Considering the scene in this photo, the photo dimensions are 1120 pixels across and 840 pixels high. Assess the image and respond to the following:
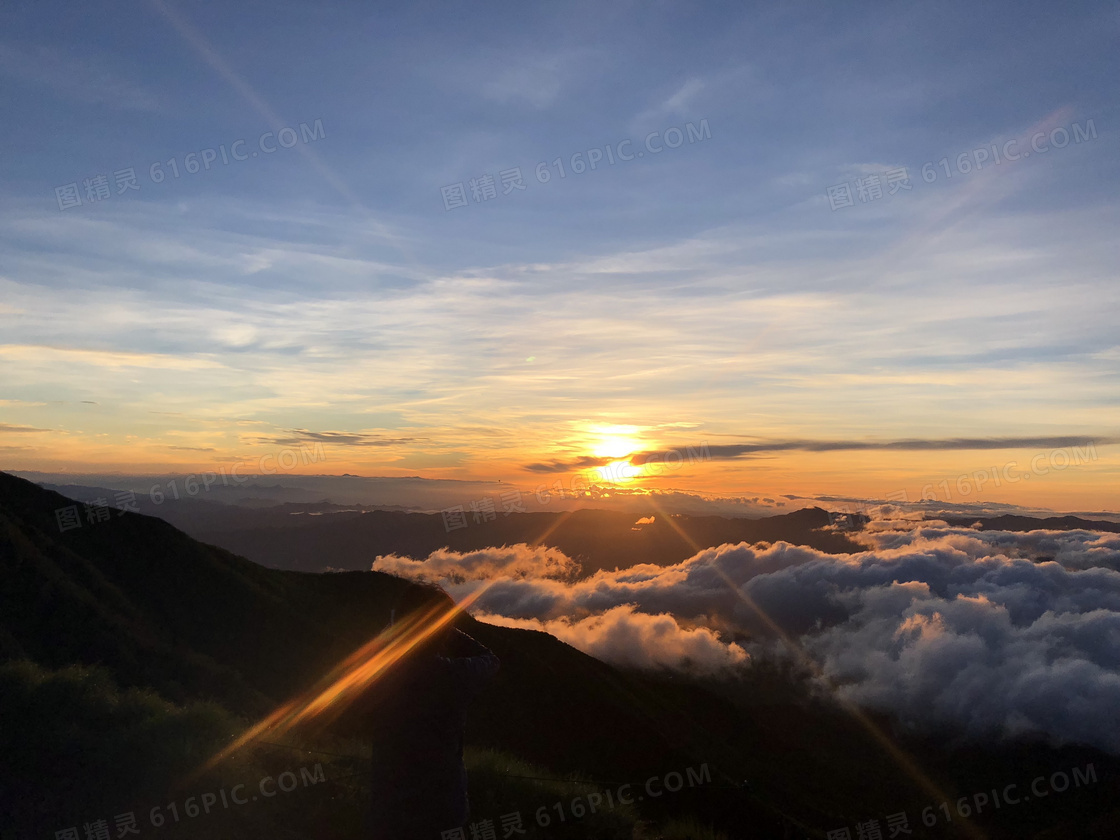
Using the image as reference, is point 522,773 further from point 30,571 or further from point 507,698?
point 507,698

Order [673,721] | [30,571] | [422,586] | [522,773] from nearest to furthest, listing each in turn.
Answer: [522,773], [30,571], [422,586], [673,721]

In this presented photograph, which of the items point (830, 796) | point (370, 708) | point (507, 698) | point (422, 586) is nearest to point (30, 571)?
point (370, 708)

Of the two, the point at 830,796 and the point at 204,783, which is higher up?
the point at 204,783

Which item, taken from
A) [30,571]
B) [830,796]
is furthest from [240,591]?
[830,796]

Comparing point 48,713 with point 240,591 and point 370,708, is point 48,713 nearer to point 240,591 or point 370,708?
point 370,708

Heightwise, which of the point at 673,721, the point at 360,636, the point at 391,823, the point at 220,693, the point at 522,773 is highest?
the point at 391,823

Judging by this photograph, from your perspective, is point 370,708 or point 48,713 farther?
point 48,713

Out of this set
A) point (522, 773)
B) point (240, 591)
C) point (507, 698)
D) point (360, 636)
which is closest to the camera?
point (522, 773)

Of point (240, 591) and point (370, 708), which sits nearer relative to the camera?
point (370, 708)

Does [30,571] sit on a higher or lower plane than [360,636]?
higher
